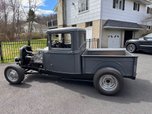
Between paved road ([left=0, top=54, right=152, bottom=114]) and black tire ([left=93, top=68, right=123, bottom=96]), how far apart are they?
6.5 inches

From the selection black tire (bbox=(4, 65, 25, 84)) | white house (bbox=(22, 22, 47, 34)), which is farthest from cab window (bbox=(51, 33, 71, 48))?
white house (bbox=(22, 22, 47, 34))

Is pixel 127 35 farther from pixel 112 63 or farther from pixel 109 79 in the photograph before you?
pixel 109 79

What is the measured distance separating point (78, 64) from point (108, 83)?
3.40ft

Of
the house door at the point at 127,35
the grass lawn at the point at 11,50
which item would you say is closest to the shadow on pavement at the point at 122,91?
the grass lawn at the point at 11,50

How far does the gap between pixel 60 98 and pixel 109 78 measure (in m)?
1.47

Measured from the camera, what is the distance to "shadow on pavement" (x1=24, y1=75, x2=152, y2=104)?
3.57m

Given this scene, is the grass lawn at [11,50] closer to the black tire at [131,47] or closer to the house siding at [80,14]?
the house siding at [80,14]

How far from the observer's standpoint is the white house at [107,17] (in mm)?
13078

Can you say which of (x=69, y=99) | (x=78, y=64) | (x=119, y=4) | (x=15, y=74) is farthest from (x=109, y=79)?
(x=119, y=4)

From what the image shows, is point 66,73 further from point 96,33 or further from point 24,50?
point 96,33

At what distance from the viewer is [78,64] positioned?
4023mm

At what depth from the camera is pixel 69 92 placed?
13.0 feet

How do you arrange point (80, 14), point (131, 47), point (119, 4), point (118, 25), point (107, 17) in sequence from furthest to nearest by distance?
point (80, 14)
point (119, 4)
point (118, 25)
point (107, 17)
point (131, 47)

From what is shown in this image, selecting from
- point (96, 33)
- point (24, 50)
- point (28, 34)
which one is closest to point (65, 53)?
point (24, 50)
